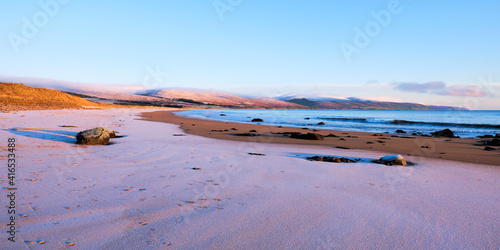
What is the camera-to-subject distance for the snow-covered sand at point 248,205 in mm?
2432

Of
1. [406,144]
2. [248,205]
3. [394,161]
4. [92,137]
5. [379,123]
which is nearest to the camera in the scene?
[248,205]

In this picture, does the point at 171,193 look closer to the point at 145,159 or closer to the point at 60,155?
the point at 145,159

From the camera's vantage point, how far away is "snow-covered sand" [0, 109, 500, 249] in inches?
95.7

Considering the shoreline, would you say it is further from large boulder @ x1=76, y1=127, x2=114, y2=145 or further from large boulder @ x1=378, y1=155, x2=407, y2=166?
large boulder @ x1=76, y1=127, x2=114, y2=145

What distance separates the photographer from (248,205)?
10.8 ft

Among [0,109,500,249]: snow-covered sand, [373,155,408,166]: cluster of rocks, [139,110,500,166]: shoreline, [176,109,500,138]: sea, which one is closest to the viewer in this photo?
[0,109,500,249]: snow-covered sand

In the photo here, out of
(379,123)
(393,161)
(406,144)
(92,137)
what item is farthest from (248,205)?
(379,123)

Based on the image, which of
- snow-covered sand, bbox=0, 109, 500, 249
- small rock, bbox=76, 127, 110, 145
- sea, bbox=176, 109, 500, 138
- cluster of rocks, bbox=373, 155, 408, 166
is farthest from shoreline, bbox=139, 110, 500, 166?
sea, bbox=176, 109, 500, 138

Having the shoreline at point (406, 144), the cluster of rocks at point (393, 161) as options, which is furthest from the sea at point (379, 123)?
the cluster of rocks at point (393, 161)

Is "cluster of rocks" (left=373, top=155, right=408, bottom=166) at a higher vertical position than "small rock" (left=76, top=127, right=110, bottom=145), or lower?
higher

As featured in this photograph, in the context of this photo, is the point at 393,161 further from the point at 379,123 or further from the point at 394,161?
the point at 379,123

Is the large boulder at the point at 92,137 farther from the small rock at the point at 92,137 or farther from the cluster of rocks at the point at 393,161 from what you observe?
the cluster of rocks at the point at 393,161

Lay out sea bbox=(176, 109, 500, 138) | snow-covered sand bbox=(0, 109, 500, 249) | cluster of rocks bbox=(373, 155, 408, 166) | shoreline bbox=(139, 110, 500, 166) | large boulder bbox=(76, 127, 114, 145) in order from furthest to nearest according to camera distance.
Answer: sea bbox=(176, 109, 500, 138) < large boulder bbox=(76, 127, 114, 145) < shoreline bbox=(139, 110, 500, 166) < cluster of rocks bbox=(373, 155, 408, 166) < snow-covered sand bbox=(0, 109, 500, 249)

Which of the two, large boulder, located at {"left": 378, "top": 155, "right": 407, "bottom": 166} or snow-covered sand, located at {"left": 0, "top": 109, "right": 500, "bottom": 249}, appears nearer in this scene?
snow-covered sand, located at {"left": 0, "top": 109, "right": 500, "bottom": 249}
